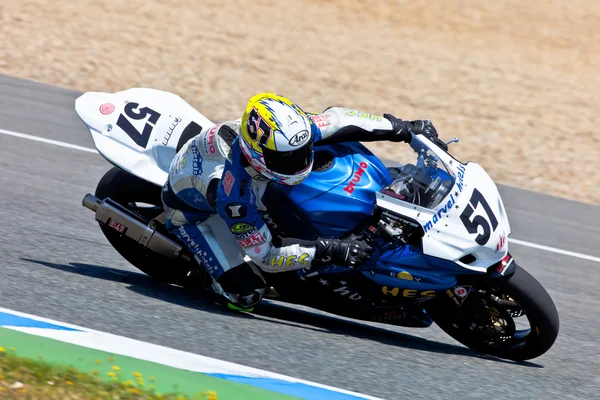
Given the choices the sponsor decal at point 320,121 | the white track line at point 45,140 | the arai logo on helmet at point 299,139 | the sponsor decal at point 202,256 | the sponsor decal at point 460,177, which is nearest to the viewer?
the arai logo on helmet at point 299,139

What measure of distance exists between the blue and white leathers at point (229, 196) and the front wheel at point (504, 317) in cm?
95

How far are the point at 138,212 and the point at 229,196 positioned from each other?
1.11 meters

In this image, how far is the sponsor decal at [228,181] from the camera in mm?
5043

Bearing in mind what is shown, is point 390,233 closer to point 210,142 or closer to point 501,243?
point 501,243

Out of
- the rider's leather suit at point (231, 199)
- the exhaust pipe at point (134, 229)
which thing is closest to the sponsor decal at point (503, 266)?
the rider's leather suit at point (231, 199)

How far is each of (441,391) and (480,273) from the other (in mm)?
685

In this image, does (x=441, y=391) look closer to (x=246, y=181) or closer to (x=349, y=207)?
(x=349, y=207)

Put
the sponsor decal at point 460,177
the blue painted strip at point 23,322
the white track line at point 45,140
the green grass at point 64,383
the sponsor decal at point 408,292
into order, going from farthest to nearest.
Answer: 1. the white track line at point 45,140
2. the sponsor decal at point 408,292
3. the sponsor decal at point 460,177
4. the blue painted strip at point 23,322
5. the green grass at point 64,383

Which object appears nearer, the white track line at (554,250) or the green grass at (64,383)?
the green grass at (64,383)

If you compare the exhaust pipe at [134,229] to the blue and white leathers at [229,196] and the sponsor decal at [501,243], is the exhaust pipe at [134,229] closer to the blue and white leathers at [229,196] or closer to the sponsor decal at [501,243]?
the blue and white leathers at [229,196]

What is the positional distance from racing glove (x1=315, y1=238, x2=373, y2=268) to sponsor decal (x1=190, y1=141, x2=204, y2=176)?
884mm

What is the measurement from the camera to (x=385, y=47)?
1405 centimetres

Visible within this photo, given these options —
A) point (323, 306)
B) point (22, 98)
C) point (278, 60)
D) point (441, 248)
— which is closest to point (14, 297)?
point (323, 306)

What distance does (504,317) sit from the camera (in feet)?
Result: 16.7
